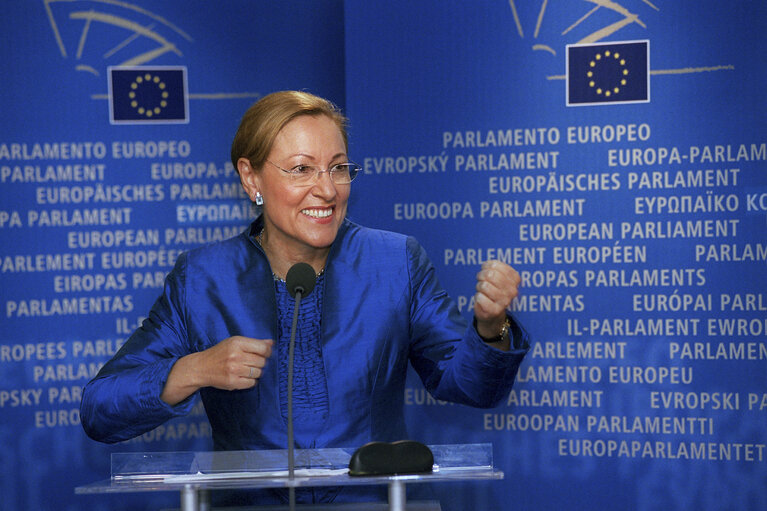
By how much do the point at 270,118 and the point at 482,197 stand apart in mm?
1043

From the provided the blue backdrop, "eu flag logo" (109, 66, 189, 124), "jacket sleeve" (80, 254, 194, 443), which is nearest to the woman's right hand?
"jacket sleeve" (80, 254, 194, 443)

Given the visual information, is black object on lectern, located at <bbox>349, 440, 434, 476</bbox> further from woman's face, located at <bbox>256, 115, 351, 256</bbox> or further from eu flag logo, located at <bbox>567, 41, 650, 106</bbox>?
eu flag logo, located at <bbox>567, 41, 650, 106</bbox>

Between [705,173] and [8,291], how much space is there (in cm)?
242

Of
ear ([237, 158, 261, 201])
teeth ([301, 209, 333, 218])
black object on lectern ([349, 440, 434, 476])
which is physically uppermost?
ear ([237, 158, 261, 201])

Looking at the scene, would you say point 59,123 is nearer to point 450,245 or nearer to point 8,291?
point 8,291

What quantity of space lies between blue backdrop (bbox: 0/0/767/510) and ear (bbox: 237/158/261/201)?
82 centimetres

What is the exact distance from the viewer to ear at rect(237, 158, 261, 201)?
84.4 inches

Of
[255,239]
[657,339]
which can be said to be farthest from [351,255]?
[657,339]

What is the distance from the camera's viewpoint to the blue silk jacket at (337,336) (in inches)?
77.4

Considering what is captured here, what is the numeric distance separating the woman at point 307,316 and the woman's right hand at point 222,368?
0.14 meters

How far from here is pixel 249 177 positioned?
2.16 metres

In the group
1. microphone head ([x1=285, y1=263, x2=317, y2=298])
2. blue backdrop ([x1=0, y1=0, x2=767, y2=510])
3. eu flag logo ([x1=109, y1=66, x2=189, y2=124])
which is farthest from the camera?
eu flag logo ([x1=109, y1=66, x2=189, y2=124])

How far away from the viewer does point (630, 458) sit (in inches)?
109

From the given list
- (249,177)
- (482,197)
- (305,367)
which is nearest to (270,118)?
(249,177)
